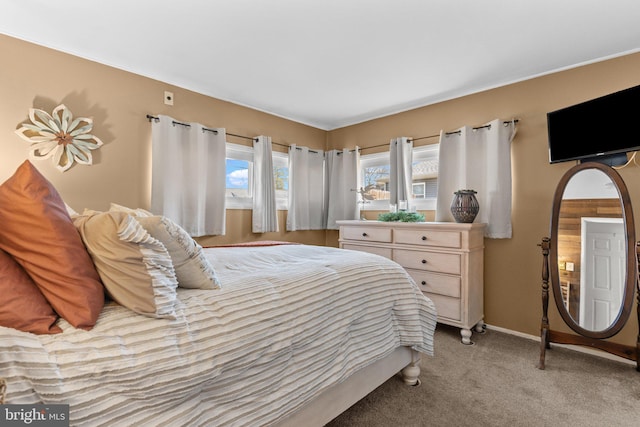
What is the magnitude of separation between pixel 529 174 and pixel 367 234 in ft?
5.34

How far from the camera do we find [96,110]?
8.59ft

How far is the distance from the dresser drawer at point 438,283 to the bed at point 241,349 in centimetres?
94

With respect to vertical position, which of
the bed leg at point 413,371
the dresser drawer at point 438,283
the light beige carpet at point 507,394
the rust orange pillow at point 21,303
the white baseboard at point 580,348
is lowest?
the light beige carpet at point 507,394

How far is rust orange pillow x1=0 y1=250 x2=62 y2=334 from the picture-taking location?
78cm

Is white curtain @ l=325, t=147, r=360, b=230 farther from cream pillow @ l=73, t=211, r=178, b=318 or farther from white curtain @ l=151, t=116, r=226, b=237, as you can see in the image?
cream pillow @ l=73, t=211, r=178, b=318

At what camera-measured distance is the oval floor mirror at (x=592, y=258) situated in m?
2.09

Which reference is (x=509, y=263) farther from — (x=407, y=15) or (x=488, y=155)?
(x=407, y=15)

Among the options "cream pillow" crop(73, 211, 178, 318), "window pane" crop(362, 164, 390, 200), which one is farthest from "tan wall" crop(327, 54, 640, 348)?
"cream pillow" crop(73, 211, 178, 318)

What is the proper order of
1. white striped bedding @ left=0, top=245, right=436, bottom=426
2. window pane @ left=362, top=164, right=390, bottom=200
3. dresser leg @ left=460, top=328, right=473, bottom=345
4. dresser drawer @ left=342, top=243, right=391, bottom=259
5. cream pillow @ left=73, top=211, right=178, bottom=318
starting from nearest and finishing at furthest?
white striped bedding @ left=0, top=245, right=436, bottom=426 < cream pillow @ left=73, top=211, right=178, bottom=318 < dresser leg @ left=460, top=328, right=473, bottom=345 < dresser drawer @ left=342, top=243, right=391, bottom=259 < window pane @ left=362, top=164, right=390, bottom=200

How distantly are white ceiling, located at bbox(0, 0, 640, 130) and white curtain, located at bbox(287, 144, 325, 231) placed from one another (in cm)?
111

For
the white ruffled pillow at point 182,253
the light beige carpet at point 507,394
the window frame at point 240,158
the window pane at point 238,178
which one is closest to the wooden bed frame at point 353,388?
the light beige carpet at point 507,394

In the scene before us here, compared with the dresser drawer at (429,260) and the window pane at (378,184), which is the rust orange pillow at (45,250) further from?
the window pane at (378,184)

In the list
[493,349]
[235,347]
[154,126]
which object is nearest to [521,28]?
[493,349]

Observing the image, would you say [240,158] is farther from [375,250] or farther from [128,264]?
[128,264]
